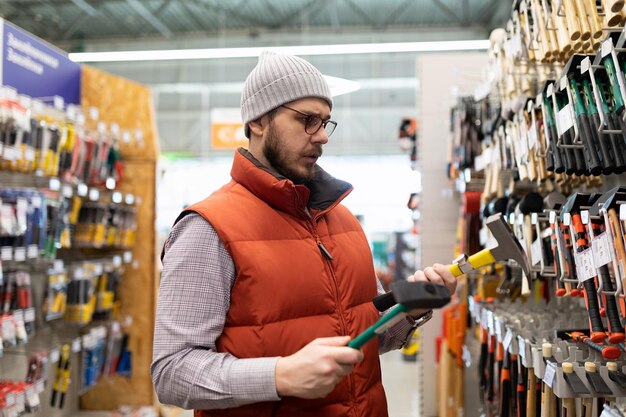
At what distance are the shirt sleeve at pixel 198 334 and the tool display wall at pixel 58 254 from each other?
6.98ft

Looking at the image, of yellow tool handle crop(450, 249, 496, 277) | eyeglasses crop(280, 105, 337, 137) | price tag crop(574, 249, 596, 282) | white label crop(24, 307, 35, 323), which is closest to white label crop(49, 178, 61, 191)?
white label crop(24, 307, 35, 323)

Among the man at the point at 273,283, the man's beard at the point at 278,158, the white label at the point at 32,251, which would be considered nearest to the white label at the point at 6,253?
the white label at the point at 32,251

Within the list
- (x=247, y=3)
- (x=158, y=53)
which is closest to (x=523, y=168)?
(x=158, y=53)

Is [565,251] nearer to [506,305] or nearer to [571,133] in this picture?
[571,133]

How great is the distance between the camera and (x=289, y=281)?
150 centimetres

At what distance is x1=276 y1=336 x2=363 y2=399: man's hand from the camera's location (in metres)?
1.20

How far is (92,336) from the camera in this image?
14.1 feet

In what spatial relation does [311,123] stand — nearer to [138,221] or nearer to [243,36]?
[138,221]

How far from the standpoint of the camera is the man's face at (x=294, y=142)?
162 cm

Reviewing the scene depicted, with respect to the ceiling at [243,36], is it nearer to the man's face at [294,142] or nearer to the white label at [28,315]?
the white label at [28,315]

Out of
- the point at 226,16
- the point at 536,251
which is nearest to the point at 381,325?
the point at 536,251

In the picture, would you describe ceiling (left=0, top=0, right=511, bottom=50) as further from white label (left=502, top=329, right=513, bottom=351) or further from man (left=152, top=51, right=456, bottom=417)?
man (left=152, top=51, right=456, bottom=417)

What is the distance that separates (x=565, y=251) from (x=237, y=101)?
13.6m

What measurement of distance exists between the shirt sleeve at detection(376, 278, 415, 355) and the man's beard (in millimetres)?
451
